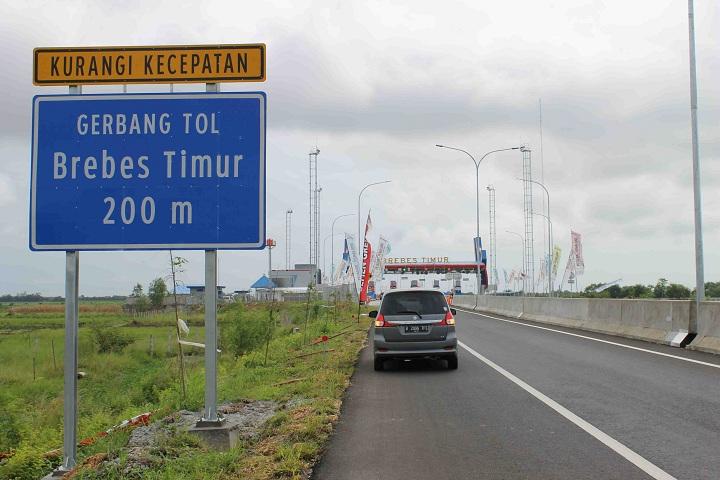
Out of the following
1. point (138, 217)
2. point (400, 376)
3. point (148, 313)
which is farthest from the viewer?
point (148, 313)

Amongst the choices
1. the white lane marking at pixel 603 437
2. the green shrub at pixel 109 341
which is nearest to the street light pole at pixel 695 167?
the white lane marking at pixel 603 437

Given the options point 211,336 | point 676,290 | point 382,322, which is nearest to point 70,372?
point 211,336

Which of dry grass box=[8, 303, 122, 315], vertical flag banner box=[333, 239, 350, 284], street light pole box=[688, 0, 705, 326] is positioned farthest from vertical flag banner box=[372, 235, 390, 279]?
dry grass box=[8, 303, 122, 315]

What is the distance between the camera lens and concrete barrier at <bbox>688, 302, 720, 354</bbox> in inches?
628

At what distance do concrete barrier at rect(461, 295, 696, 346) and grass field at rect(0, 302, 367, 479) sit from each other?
8291 mm

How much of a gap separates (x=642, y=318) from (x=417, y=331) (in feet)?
32.0

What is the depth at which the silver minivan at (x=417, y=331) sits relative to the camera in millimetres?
13812

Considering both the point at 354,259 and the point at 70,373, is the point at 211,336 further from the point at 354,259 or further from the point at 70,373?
the point at 354,259

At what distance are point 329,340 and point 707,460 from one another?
16.9m

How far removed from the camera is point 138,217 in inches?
270

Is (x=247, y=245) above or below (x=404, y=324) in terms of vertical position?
above

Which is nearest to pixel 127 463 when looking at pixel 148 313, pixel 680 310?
pixel 680 310

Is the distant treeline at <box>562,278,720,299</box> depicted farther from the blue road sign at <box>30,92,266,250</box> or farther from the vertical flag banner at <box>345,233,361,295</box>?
the blue road sign at <box>30,92,266,250</box>

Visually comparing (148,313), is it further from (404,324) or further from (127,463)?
(127,463)
